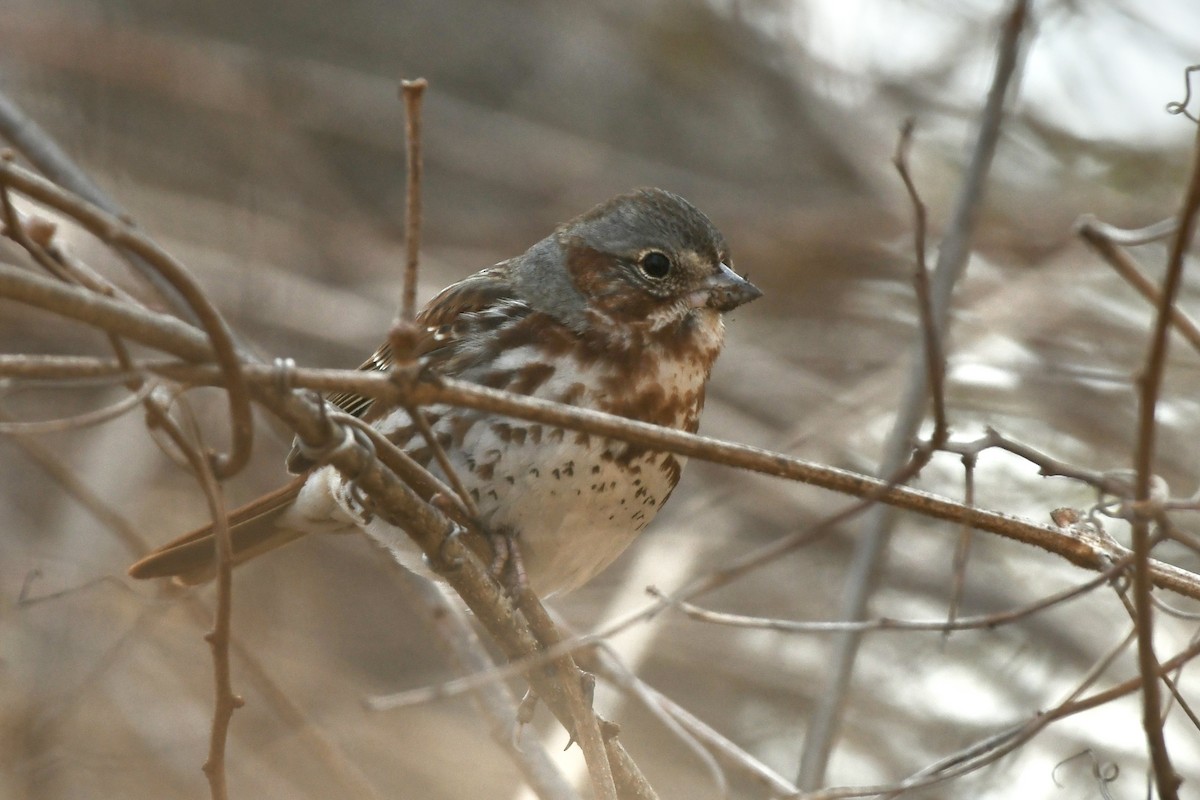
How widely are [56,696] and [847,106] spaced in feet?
14.5

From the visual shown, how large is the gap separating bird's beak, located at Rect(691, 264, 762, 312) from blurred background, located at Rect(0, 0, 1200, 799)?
1063 mm

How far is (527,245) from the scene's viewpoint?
6.93 m

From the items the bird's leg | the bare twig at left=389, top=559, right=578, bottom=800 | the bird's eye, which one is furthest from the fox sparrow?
the bare twig at left=389, top=559, right=578, bottom=800

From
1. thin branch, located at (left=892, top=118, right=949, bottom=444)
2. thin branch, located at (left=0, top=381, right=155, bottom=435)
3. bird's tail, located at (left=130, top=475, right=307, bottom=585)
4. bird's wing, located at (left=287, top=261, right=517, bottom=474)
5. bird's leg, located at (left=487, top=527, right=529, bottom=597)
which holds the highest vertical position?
thin branch, located at (left=892, top=118, right=949, bottom=444)

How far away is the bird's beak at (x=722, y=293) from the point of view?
367 cm

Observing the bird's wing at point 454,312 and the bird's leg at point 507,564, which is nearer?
the bird's leg at point 507,564

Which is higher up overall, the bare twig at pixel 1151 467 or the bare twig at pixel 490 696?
the bare twig at pixel 1151 467

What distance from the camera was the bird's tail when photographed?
3820 mm

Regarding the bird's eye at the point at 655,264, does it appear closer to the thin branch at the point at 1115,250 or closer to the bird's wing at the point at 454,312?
the bird's wing at the point at 454,312

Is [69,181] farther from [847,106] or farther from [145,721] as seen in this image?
[847,106]

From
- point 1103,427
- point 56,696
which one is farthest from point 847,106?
point 56,696

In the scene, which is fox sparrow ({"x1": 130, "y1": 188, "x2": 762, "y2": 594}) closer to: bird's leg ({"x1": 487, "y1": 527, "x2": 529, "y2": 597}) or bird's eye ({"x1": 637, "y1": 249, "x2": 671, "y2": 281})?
bird's eye ({"x1": 637, "y1": 249, "x2": 671, "y2": 281})

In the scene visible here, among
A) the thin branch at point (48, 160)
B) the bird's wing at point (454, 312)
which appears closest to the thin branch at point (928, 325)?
the bird's wing at point (454, 312)

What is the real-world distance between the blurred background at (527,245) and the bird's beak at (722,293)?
106 cm
